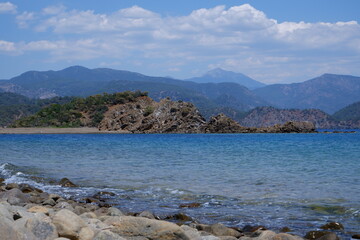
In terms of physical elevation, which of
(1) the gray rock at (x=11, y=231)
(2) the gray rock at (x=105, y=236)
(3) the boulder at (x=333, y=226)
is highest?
(1) the gray rock at (x=11, y=231)

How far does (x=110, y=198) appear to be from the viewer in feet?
53.4

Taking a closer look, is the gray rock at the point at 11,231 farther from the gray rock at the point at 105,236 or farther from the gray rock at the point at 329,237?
the gray rock at the point at 329,237

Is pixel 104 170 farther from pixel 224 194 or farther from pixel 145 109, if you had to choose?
pixel 145 109

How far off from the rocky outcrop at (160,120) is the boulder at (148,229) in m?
91.5

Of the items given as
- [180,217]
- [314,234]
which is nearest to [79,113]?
[180,217]

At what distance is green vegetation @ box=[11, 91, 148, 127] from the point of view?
385 feet

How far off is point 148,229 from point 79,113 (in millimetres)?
116422

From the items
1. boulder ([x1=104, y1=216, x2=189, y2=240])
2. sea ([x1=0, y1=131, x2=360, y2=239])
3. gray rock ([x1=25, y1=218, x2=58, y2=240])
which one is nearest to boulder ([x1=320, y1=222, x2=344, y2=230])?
sea ([x1=0, y1=131, x2=360, y2=239])

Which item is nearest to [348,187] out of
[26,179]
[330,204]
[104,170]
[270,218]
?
[330,204]

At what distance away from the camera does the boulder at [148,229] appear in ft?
25.2

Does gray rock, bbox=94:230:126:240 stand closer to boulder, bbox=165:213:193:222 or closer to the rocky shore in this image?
the rocky shore

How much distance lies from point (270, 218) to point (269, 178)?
840 cm

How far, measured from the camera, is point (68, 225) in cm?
755

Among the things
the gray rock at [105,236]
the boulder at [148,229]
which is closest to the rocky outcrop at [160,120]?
the boulder at [148,229]
